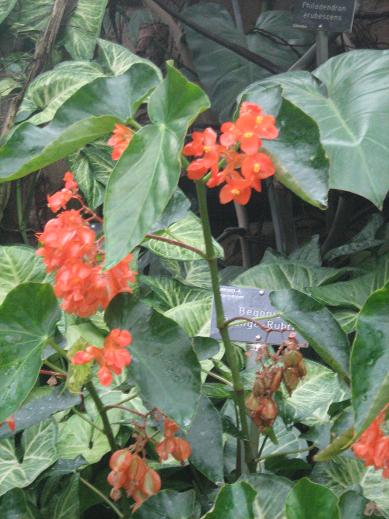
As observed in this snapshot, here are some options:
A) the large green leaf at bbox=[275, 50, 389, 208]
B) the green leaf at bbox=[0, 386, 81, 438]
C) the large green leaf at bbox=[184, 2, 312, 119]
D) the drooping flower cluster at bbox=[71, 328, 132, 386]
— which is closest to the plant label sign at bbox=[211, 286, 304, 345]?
the large green leaf at bbox=[275, 50, 389, 208]

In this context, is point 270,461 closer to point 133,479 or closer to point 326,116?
point 133,479

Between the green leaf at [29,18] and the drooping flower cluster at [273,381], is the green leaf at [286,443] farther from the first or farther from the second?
the green leaf at [29,18]

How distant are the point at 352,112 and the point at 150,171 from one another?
2.38 ft

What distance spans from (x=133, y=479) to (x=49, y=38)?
1.59m

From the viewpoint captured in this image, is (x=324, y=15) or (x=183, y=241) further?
(x=324, y=15)

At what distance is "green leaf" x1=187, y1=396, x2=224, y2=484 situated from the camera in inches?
37.2

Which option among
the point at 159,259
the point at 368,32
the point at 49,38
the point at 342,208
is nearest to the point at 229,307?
the point at 159,259

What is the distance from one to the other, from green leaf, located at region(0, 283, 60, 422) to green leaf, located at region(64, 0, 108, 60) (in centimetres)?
147

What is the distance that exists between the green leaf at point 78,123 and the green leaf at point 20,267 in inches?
26.0

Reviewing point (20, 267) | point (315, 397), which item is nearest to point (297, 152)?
point (315, 397)

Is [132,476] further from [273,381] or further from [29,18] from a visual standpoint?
[29,18]

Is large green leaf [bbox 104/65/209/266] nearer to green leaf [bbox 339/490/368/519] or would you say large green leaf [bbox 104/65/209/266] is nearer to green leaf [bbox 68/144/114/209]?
green leaf [bbox 339/490/368/519]

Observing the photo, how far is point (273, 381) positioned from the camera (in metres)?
0.85

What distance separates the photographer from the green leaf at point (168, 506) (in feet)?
2.93
